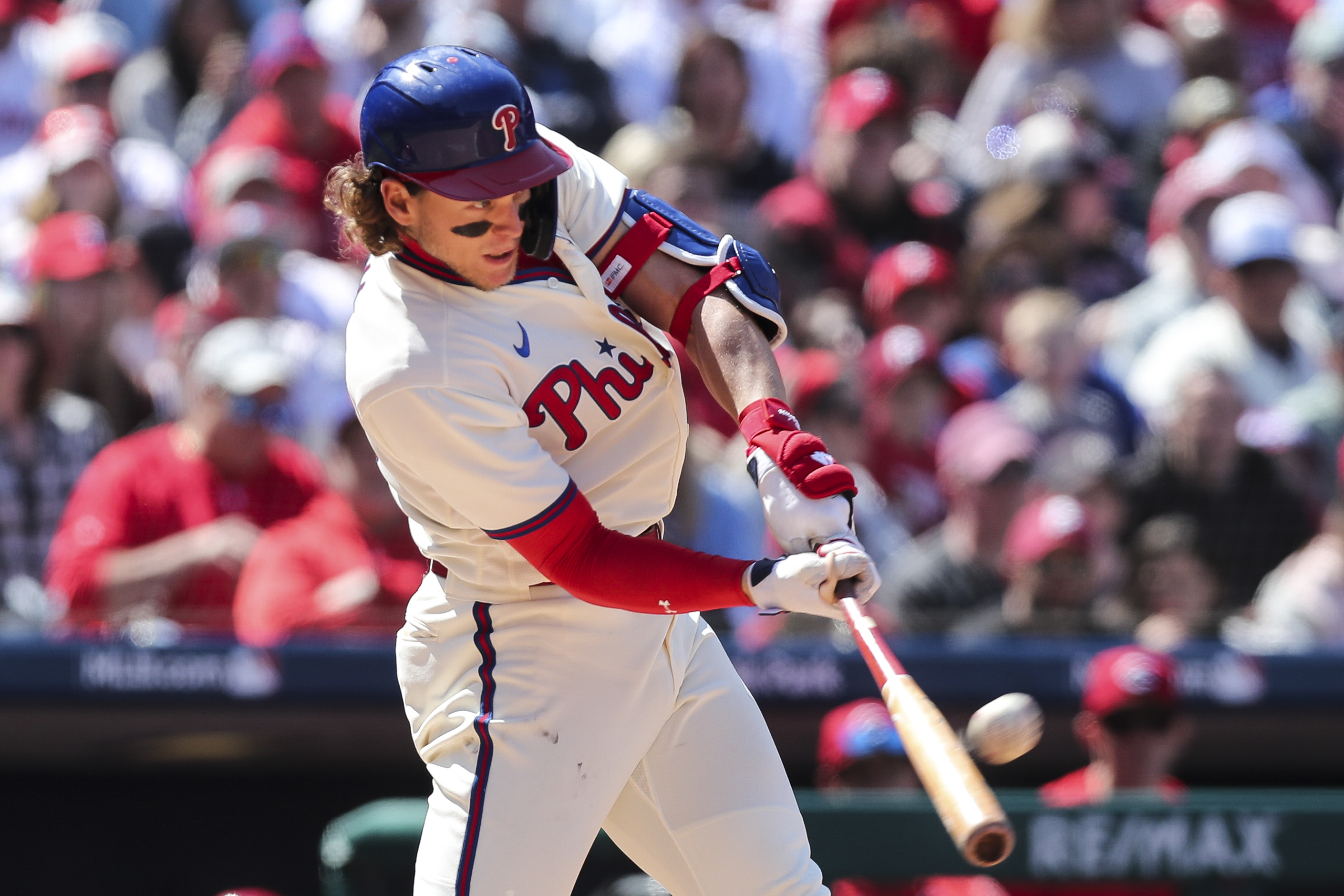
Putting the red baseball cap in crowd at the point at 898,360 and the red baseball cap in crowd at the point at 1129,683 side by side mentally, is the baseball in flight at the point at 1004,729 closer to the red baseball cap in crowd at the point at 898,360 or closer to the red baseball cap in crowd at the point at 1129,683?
the red baseball cap in crowd at the point at 1129,683

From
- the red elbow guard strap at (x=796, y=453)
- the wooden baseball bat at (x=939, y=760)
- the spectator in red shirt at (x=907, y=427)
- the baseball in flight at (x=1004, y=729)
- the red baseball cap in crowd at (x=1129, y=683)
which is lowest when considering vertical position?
the spectator in red shirt at (x=907, y=427)

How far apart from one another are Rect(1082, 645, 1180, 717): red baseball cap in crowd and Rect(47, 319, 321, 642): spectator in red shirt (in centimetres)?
221

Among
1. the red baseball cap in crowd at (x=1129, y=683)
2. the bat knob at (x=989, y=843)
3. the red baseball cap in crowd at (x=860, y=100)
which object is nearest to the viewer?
the bat knob at (x=989, y=843)

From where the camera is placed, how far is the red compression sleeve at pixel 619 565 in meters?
2.57

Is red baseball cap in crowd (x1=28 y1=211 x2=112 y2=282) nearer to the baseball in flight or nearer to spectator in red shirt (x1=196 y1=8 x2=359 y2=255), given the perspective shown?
spectator in red shirt (x1=196 y1=8 x2=359 y2=255)

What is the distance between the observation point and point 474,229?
2607 millimetres

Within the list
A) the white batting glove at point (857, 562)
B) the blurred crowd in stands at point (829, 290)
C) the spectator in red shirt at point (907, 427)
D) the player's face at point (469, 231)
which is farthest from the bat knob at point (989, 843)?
the spectator in red shirt at point (907, 427)

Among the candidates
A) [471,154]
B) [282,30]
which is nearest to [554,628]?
[471,154]

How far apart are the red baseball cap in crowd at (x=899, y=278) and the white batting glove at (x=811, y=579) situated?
384cm

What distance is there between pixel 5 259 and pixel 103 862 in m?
2.46

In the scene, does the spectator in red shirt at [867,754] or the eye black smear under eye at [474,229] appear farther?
the spectator in red shirt at [867,754]

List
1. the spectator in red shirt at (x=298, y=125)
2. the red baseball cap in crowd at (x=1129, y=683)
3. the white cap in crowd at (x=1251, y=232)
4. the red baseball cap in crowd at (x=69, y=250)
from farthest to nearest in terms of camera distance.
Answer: the spectator in red shirt at (x=298, y=125) < the white cap in crowd at (x=1251, y=232) < the red baseball cap in crowd at (x=69, y=250) < the red baseball cap in crowd at (x=1129, y=683)

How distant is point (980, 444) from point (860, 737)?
58.3 inches

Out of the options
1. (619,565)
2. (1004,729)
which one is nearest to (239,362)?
(619,565)
